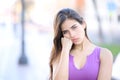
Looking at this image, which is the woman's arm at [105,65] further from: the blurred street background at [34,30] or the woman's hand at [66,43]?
the blurred street background at [34,30]

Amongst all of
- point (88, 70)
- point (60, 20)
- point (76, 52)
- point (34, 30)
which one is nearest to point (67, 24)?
point (60, 20)

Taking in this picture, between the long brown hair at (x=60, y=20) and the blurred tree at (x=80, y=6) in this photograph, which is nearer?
the long brown hair at (x=60, y=20)

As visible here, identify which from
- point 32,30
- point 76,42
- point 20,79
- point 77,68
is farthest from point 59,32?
point 20,79

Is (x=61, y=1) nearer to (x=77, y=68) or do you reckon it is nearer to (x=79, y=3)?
(x=79, y=3)

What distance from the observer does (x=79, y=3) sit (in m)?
2.39

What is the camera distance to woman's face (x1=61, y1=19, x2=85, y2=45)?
1461mm

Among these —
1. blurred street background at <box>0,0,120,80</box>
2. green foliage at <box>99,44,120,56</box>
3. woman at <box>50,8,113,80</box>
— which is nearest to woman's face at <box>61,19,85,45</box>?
woman at <box>50,8,113,80</box>

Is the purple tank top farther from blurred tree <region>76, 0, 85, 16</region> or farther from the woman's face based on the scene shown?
blurred tree <region>76, 0, 85, 16</region>

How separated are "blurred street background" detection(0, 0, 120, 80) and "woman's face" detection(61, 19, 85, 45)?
0.90 metres

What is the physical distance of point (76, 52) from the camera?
150cm

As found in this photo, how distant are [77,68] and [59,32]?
23cm

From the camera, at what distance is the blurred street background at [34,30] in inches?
92.7

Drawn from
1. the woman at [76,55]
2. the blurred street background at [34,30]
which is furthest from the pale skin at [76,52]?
the blurred street background at [34,30]

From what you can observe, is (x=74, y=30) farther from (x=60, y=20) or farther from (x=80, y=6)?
(x=80, y=6)
